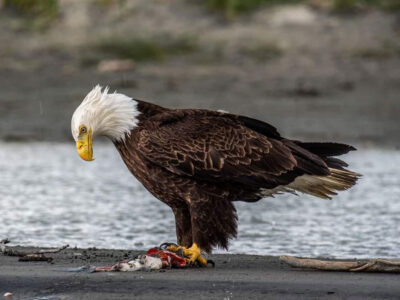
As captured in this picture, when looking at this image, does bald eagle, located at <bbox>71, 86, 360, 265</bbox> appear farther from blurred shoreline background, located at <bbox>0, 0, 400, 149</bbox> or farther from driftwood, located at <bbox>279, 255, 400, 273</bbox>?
blurred shoreline background, located at <bbox>0, 0, 400, 149</bbox>

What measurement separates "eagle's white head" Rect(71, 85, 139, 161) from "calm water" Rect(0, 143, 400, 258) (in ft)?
4.43

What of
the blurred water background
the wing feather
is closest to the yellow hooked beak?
the wing feather

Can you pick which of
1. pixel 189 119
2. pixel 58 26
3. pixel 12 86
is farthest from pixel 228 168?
pixel 58 26

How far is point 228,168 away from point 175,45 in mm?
9328

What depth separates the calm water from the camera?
7.69 meters

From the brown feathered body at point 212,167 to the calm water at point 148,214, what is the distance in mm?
844

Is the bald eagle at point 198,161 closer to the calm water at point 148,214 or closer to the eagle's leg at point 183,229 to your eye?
the eagle's leg at point 183,229

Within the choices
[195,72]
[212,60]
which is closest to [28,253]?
[195,72]

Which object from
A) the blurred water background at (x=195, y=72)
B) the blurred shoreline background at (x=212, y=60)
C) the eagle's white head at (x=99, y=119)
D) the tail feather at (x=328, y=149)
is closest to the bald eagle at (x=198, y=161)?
the eagle's white head at (x=99, y=119)

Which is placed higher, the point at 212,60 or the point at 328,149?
the point at 212,60

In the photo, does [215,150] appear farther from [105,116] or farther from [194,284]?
[194,284]

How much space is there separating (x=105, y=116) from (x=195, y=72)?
29.0ft

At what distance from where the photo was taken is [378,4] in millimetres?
16172

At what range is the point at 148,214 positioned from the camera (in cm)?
912
